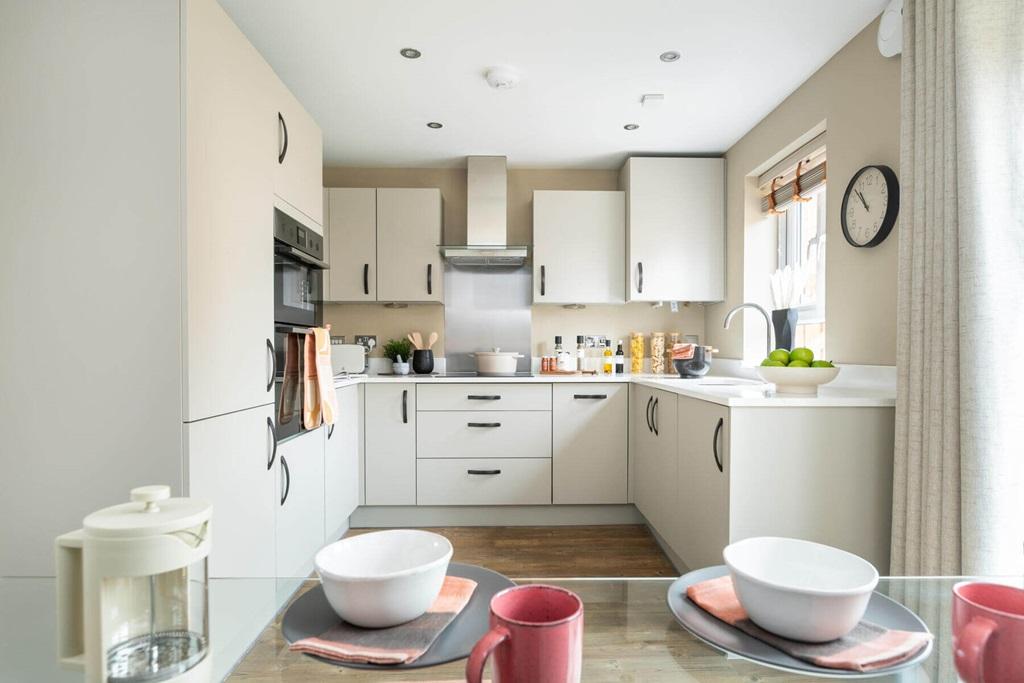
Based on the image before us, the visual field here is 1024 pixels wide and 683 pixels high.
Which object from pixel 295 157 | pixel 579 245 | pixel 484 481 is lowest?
pixel 484 481

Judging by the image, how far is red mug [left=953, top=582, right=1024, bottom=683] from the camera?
46cm

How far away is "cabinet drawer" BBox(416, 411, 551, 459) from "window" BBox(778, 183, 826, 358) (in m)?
1.57

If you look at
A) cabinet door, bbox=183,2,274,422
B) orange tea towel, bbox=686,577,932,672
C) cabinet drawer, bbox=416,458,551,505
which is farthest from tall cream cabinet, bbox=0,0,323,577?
cabinet drawer, bbox=416,458,551,505

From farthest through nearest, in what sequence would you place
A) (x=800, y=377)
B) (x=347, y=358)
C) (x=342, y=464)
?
(x=347, y=358), (x=342, y=464), (x=800, y=377)

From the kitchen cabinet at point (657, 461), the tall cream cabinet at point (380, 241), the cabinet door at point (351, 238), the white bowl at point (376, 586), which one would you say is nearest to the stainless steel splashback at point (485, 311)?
the tall cream cabinet at point (380, 241)

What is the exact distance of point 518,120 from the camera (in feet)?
10.7

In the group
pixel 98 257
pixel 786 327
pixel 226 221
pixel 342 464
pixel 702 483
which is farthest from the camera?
pixel 342 464

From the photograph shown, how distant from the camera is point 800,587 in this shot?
20.3 inches

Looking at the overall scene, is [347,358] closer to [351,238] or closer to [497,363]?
[351,238]

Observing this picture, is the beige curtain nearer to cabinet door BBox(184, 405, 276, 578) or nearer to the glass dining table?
the glass dining table

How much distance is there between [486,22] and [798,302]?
211 cm

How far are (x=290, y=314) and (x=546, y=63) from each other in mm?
1683

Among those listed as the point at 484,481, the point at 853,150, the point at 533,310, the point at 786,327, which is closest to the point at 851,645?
the point at 786,327

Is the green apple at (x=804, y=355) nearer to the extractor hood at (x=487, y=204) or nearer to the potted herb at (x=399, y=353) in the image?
the extractor hood at (x=487, y=204)
